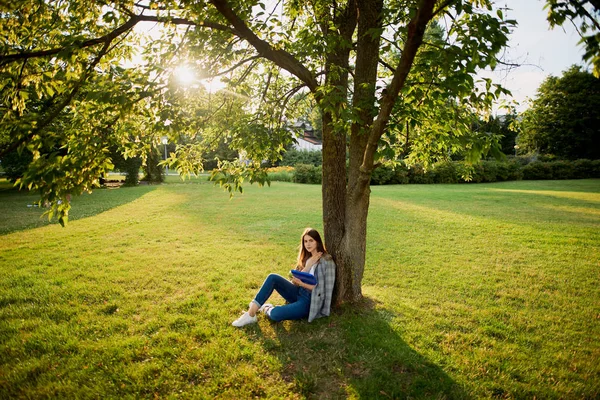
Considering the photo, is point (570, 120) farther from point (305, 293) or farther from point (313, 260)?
point (305, 293)

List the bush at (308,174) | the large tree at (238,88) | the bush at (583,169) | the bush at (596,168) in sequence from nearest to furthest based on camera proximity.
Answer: the large tree at (238,88), the bush at (308,174), the bush at (596,168), the bush at (583,169)

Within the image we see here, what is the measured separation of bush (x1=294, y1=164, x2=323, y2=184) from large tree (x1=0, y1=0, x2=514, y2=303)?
65.4ft

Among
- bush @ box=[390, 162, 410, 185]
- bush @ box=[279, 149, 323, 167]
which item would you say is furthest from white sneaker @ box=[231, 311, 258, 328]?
bush @ box=[279, 149, 323, 167]

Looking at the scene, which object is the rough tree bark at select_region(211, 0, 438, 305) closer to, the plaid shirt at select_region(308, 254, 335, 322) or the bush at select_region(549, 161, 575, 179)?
the plaid shirt at select_region(308, 254, 335, 322)

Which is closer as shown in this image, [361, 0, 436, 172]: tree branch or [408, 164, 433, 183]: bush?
[361, 0, 436, 172]: tree branch

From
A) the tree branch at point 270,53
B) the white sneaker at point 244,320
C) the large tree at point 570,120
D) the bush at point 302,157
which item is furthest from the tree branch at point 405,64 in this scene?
the large tree at point 570,120

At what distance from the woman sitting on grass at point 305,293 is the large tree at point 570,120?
39.3 metres

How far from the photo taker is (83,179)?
365 cm

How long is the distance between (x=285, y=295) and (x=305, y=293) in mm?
325

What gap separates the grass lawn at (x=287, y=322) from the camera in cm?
344

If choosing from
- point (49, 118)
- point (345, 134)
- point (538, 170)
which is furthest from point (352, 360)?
point (538, 170)

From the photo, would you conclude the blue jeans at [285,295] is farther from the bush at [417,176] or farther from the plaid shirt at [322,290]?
the bush at [417,176]

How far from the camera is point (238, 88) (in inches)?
224

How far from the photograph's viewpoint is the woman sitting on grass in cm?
462
